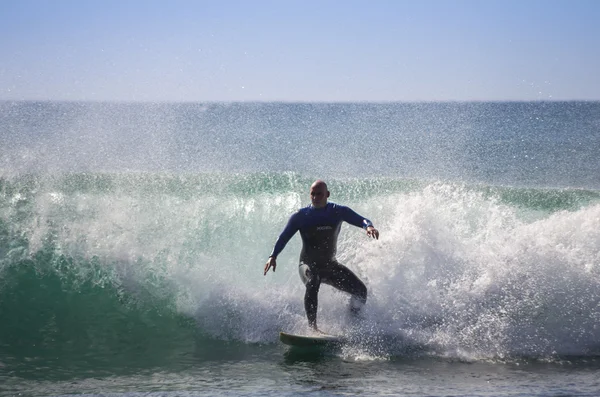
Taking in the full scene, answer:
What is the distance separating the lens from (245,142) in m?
30.6

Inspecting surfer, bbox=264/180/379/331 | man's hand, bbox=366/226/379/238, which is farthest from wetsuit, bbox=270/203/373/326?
man's hand, bbox=366/226/379/238

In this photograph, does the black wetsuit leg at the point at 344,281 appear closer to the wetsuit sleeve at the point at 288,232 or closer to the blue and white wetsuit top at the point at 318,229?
the blue and white wetsuit top at the point at 318,229

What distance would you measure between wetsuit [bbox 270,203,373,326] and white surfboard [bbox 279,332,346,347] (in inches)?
21.3

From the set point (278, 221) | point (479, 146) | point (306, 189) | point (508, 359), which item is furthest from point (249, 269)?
point (479, 146)

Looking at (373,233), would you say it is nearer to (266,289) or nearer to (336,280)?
(336,280)

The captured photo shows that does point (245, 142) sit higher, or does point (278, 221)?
point (245, 142)

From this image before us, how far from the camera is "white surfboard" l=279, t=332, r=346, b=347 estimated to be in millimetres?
7609

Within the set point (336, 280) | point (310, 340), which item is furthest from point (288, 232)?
point (310, 340)

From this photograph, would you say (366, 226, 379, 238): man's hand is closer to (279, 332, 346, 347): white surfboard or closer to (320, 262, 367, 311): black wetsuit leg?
(320, 262, 367, 311): black wetsuit leg

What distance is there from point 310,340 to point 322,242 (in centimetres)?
113

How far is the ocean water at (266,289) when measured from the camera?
275 inches

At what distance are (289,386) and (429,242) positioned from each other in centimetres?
326

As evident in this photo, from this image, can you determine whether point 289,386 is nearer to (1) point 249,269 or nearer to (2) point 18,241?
(1) point 249,269

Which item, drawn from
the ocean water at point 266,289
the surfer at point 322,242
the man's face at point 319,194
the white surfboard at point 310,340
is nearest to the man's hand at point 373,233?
the surfer at point 322,242
